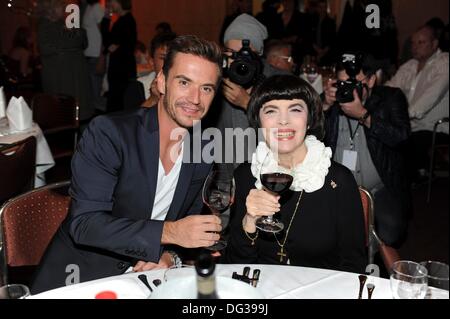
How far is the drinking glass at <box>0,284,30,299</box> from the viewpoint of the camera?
120cm

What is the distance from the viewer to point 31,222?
6.63 feet

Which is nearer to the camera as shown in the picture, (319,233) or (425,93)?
(319,233)

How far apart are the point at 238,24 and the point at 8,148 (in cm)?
158

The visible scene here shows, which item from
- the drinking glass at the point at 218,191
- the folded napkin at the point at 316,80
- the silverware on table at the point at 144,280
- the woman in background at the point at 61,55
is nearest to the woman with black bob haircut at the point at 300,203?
the drinking glass at the point at 218,191

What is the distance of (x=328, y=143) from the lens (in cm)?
295

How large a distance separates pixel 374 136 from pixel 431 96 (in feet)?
5.77

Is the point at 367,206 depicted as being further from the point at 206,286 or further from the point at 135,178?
the point at 206,286

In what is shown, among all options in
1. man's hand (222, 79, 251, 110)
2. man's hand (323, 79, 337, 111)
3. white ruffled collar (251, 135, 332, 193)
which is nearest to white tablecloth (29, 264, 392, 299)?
white ruffled collar (251, 135, 332, 193)

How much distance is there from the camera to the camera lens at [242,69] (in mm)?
2773

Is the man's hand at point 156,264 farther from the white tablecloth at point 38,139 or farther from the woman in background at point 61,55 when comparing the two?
the woman in background at point 61,55

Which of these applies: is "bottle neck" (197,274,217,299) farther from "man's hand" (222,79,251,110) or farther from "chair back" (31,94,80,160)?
"chair back" (31,94,80,160)

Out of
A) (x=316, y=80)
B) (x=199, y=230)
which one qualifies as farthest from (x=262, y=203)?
(x=316, y=80)
